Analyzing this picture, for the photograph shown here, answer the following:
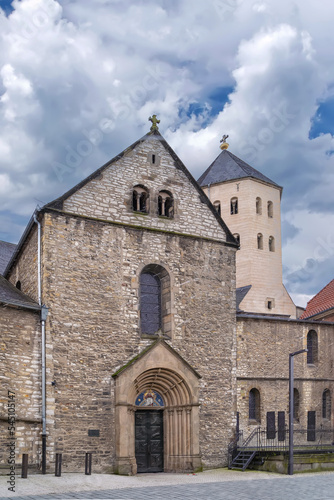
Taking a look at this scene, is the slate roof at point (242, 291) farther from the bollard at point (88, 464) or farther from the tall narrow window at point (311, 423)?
the bollard at point (88, 464)

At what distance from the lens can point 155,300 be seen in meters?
21.4

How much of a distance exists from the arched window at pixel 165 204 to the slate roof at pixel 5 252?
1059cm

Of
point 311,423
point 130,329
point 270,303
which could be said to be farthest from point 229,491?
point 270,303

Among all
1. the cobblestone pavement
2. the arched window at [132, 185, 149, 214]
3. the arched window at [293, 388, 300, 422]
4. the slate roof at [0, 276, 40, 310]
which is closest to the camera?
the cobblestone pavement

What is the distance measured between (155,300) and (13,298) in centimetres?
541

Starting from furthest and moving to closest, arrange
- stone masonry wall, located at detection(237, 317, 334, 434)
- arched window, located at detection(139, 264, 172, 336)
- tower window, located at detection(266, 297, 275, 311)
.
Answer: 1. tower window, located at detection(266, 297, 275, 311)
2. stone masonry wall, located at detection(237, 317, 334, 434)
3. arched window, located at detection(139, 264, 172, 336)

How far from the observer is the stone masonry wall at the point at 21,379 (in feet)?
55.4

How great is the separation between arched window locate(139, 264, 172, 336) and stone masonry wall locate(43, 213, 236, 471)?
278 mm

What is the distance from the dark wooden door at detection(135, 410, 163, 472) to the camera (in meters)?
19.8

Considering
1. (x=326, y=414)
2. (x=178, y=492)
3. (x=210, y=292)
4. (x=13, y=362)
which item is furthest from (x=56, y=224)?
(x=326, y=414)

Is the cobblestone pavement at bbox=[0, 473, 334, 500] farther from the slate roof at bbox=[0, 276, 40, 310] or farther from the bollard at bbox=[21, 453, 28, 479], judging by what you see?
the slate roof at bbox=[0, 276, 40, 310]

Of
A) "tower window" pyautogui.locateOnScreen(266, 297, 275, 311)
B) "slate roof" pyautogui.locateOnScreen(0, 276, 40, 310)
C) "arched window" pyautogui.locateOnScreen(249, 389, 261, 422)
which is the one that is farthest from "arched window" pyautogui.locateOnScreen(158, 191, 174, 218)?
"tower window" pyautogui.locateOnScreen(266, 297, 275, 311)

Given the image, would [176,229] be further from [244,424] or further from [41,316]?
[244,424]

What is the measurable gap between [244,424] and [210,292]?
577 cm
